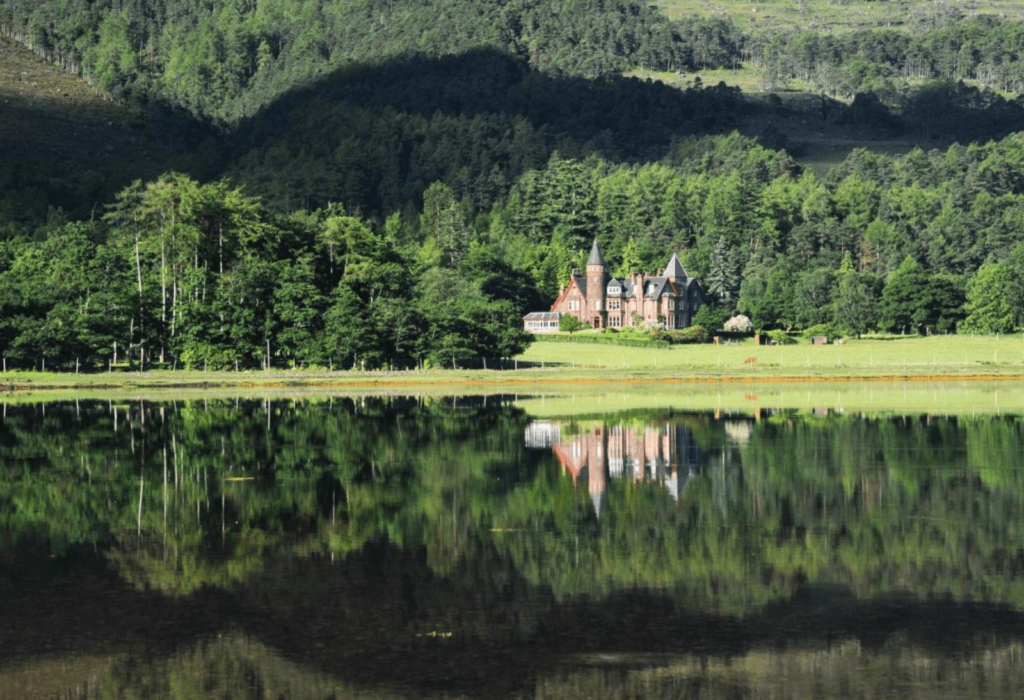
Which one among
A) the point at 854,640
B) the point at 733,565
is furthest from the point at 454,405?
the point at 854,640

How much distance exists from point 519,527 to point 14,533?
1245 cm

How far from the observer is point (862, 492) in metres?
38.2

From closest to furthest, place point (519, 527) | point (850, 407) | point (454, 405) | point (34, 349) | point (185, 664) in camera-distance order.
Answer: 1. point (185, 664)
2. point (519, 527)
3. point (850, 407)
4. point (454, 405)
5. point (34, 349)

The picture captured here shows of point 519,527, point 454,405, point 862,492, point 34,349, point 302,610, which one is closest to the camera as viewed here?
point 302,610

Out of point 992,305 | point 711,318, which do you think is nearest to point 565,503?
point 711,318

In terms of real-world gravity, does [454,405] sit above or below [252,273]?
below

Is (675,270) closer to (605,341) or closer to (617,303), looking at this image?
(617,303)

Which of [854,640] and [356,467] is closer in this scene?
[854,640]

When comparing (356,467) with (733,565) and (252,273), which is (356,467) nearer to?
(733,565)

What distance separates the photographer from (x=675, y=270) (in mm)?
187250

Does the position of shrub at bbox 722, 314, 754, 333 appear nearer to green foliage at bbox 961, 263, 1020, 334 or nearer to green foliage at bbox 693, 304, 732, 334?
green foliage at bbox 693, 304, 732, 334

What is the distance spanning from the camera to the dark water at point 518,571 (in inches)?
818

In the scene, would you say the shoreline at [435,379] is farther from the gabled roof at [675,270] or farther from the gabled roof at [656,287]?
the gabled roof at [675,270]

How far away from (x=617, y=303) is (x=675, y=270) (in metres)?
13.0
